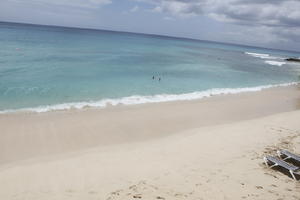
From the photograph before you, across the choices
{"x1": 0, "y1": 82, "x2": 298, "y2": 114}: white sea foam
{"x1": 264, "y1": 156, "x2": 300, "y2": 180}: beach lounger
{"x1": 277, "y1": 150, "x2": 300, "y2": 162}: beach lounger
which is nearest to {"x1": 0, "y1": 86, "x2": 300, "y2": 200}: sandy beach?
{"x1": 264, "y1": 156, "x2": 300, "y2": 180}: beach lounger

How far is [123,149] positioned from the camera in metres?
8.81

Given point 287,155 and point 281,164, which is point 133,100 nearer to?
point 287,155

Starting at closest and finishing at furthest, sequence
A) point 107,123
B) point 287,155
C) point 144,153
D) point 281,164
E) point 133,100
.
Answer: point 281,164 → point 287,155 → point 144,153 → point 107,123 → point 133,100

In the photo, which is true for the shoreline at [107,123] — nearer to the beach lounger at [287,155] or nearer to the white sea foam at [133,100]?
the white sea foam at [133,100]

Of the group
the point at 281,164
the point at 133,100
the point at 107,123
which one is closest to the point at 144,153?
the point at 107,123

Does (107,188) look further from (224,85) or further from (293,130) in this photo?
(224,85)

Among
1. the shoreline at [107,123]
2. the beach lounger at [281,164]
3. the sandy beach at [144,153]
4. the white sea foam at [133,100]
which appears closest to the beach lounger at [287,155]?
the sandy beach at [144,153]

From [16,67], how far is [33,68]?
1427 millimetres

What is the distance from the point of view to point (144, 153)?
8.46 metres

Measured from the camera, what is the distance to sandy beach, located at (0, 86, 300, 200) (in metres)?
6.32

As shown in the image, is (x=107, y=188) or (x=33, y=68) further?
(x=33, y=68)

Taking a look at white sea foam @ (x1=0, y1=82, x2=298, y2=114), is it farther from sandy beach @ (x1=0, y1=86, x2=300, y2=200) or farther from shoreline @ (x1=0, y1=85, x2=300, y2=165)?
sandy beach @ (x1=0, y1=86, x2=300, y2=200)

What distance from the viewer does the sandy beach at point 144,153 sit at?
6.32 m

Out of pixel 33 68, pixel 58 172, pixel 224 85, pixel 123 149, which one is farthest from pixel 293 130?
pixel 33 68
